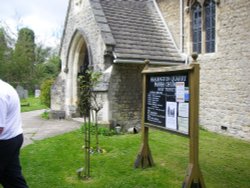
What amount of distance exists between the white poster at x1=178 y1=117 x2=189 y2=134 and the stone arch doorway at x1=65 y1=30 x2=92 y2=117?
1008 cm

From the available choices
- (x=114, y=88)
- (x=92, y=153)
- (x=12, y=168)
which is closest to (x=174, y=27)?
(x=114, y=88)

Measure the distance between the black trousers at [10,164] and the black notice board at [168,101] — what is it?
2.72m

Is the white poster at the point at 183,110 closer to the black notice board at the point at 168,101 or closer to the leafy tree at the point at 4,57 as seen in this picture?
the black notice board at the point at 168,101

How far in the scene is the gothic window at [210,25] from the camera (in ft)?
37.1

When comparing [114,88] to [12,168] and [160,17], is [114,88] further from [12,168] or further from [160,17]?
[12,168]

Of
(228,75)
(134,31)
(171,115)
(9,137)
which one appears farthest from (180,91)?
(134,31)

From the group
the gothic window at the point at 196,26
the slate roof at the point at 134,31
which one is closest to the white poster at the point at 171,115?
the slate roof at the point at 134,31

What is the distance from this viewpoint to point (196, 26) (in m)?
12.3

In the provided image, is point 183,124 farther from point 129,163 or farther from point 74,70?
point 74,70

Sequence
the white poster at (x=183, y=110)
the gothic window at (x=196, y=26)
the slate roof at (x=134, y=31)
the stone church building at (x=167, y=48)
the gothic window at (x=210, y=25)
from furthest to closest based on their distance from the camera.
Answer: the gothic window at (x=196, y=26) → the slate roof at (x=134, y=31) → the gothic window at (x=210, y=25) → the stone church building at (x=167, y=48) → the white poster at (x=183, y=110)

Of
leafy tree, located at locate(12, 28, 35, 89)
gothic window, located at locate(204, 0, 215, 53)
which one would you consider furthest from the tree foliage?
gothic window, located at locate(204, 0, 215, 53)

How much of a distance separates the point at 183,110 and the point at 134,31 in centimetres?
831

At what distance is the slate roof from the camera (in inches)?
454

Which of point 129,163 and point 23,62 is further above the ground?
point 23,62
